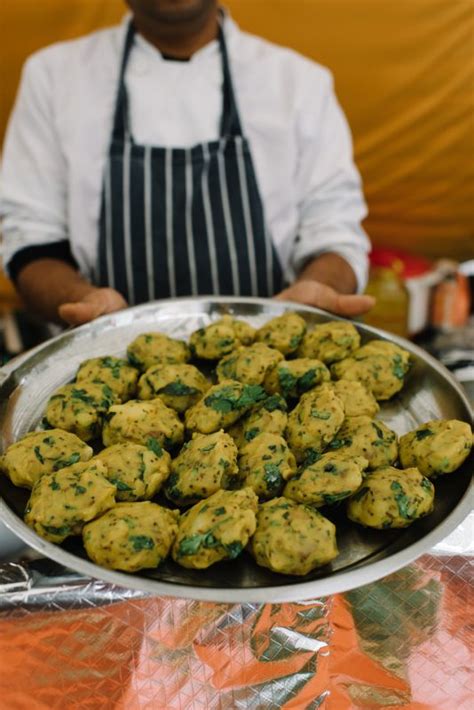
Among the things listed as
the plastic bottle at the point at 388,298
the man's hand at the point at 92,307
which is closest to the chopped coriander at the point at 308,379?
the man's hand at the point at 92,307

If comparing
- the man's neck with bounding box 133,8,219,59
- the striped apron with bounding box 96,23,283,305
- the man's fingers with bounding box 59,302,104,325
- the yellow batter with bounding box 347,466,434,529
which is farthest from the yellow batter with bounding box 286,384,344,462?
the man's neck with bounding box 133,8,219,59

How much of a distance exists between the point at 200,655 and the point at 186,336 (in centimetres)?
63

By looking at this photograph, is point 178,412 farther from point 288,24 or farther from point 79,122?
point 288,24

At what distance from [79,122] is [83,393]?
811mm

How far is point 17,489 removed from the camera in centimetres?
87

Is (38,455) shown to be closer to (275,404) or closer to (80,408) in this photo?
(80,408)

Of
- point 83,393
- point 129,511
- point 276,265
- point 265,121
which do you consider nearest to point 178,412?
point 83,393

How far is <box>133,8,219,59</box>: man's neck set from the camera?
145 centimetres

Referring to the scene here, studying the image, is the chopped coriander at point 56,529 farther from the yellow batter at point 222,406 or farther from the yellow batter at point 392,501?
the yellow batter at point 392,501

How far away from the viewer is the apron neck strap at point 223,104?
4.94 ft

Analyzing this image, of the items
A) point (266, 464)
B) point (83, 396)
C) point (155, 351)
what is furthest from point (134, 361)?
point (266, 464)

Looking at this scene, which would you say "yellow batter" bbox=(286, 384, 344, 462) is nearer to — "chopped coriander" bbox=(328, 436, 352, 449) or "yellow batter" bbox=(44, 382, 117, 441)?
"chopped coriander" bbox=(328, 436, 352, 449)

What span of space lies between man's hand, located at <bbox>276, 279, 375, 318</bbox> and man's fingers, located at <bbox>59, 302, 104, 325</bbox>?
14.3 inches

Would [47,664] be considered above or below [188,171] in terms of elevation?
below
